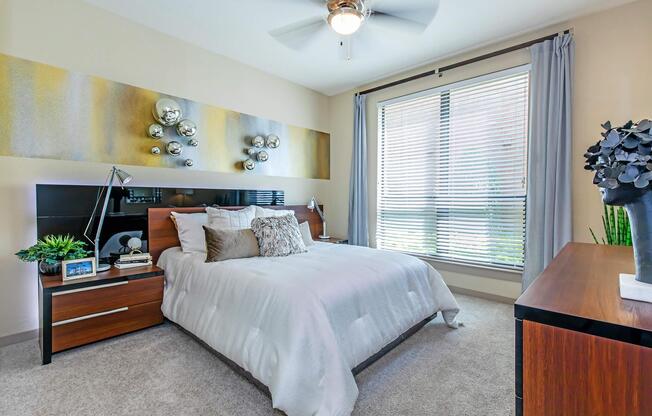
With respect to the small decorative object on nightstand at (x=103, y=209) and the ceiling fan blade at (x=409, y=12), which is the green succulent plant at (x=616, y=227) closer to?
the ceiling fan blade at (x=409, y=12)

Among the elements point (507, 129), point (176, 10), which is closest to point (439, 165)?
point (507, 129)

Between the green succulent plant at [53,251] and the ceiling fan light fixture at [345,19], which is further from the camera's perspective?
the green succulent plant at [53,251]

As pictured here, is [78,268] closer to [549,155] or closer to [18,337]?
[18,337]

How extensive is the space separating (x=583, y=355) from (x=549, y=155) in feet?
9.04

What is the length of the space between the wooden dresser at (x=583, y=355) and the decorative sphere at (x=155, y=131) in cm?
323

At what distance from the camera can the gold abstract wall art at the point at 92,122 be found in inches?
91.8

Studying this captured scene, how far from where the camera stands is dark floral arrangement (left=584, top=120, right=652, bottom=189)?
0.78 m

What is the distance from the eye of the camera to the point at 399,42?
3180 millimetres

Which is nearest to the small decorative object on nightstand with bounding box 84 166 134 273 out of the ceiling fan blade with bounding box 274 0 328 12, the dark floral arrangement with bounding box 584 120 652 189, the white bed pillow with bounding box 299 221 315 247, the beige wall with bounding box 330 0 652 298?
the white bed pillow with bounding box 299 221 315 247

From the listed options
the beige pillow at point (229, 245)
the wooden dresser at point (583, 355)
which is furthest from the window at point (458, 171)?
the wooden dresser at point (583, 355)

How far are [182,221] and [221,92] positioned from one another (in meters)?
1.63

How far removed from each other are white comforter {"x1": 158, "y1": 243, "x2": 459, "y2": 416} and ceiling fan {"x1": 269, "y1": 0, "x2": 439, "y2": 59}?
5.40ft

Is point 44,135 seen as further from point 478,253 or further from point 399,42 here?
point 478,253

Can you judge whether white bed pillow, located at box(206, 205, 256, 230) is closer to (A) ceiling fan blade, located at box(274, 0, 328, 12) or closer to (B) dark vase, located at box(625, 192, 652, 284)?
(A) ceiling fan blade, located at box(274, 0, 328, 12)
